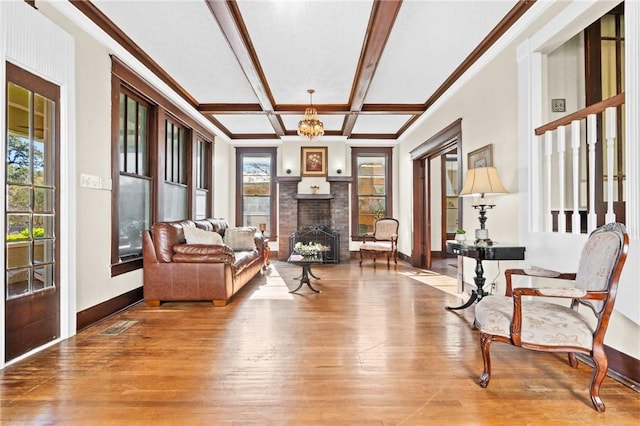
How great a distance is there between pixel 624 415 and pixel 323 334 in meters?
1.96

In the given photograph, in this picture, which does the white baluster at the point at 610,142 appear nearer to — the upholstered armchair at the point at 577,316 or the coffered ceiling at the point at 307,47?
the upholstered armchair at the point at 577,316

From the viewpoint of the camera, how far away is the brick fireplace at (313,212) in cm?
780

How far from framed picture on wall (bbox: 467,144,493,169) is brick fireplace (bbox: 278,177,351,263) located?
3715 mm

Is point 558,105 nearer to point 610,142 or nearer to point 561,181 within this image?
point 561,181

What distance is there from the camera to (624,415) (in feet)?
5.87

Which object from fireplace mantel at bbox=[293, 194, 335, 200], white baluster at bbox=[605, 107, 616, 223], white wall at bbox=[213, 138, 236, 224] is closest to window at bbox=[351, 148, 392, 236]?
fireplace mantel at bbox=[293, 194, 335, 200]

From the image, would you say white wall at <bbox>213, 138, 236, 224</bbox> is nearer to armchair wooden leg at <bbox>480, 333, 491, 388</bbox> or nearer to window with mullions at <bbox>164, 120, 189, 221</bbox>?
window with mullions at <bbox>164, 120, 189, 221</bbox>

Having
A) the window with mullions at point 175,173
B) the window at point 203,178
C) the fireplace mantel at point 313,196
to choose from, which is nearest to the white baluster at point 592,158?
the window with mullions at point 175,173

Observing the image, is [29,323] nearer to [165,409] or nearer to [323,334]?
[165,409]

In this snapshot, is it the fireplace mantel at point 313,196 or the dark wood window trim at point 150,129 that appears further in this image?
the fireplace mantel at point 313,196

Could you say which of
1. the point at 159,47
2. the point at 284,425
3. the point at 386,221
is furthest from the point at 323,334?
the point at 386,221

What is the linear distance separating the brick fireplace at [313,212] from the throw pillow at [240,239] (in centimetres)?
203

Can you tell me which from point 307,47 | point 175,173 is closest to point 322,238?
point 175,173

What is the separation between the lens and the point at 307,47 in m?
3.77
